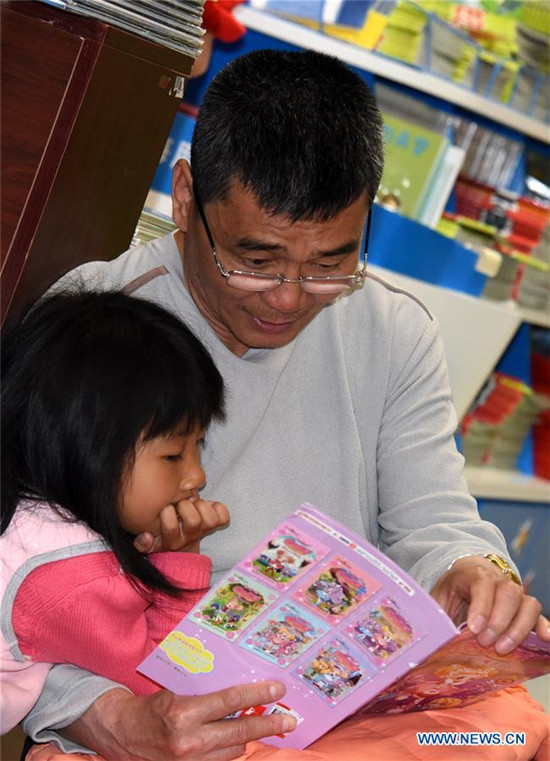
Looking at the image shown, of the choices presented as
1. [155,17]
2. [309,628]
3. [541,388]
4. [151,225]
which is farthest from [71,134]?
[541,388]

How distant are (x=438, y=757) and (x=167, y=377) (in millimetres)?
574

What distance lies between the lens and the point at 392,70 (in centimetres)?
311

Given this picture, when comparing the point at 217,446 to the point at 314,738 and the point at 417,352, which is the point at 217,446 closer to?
the point at 417,352

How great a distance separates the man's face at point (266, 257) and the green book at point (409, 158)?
5.53 feet

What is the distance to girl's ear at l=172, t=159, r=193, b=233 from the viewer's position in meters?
1.53

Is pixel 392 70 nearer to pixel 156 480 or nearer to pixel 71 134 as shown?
pixel 71 134

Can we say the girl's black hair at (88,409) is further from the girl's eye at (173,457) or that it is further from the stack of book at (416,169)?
the stack of book at (416,169)

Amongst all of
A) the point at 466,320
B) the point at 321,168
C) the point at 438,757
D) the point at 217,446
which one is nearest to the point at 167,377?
the point at 217,446

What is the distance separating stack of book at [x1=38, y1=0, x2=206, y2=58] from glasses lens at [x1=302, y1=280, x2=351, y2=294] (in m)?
0.47

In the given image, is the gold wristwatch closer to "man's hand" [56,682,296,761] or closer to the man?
the man

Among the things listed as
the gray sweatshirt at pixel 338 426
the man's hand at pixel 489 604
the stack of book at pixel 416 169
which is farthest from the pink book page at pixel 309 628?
the stack of book at pixel 416 169

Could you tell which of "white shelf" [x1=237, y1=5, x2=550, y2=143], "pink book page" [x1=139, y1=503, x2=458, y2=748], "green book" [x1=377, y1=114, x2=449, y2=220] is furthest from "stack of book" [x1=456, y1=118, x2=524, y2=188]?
"pink book page" [x1=139, y1=503, x2=458, y2=748]

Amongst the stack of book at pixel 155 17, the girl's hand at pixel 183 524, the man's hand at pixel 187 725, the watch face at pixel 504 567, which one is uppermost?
the stack of book at pixel 155 17

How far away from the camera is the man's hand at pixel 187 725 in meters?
1.17
